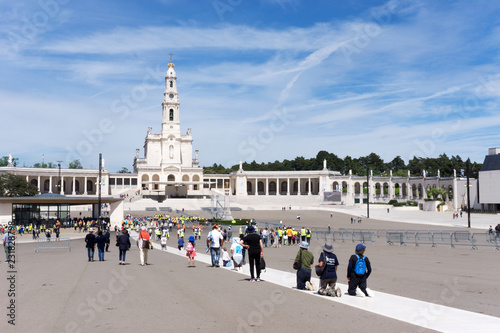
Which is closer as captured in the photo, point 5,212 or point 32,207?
point 5,212

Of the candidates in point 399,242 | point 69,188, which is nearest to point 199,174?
point 69,188

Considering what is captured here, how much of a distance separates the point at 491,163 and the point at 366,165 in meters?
72.6

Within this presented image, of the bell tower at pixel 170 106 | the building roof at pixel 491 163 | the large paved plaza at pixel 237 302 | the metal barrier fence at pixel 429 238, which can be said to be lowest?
the metal barrier fence at pixel 429 238

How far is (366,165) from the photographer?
16212cm

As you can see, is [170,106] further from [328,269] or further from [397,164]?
[328,269]

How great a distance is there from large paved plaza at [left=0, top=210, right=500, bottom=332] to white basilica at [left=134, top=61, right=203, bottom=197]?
95606 mm

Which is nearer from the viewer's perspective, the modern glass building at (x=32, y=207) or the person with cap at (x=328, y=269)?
the person with cap at (x=328, y=269)

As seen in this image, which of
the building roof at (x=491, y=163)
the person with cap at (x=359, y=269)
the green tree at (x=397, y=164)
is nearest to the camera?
the person with cap at (x=359, y=269)

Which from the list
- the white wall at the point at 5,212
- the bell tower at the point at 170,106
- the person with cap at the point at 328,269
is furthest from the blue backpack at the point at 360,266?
the bell tower at the point at 170,106

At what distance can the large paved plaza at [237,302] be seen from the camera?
844cm

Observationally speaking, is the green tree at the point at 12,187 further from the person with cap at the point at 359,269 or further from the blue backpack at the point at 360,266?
the blue backpack at the point at 360,266

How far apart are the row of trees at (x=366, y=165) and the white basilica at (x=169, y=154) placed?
32.8 meters

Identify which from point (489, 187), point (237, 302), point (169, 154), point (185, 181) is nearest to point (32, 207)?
point (237, 302)

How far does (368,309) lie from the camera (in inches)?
381
